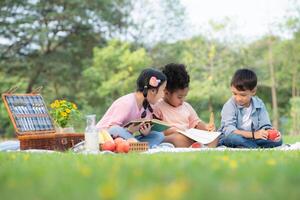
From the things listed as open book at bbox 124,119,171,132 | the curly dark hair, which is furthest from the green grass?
the curly dark hair

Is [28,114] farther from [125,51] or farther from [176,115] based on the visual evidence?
[125,51]

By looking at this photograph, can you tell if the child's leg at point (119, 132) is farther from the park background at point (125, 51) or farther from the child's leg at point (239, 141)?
the park background at point (125, 51)

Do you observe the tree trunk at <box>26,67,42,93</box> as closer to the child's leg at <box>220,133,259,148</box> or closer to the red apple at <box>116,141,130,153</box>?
the child's leg at <box>220,133,259,148</box>

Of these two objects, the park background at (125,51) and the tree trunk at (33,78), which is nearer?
the park background at (125,51)

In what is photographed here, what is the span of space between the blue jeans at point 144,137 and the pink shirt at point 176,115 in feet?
1.40

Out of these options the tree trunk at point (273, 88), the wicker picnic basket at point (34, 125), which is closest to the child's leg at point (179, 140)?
the wicker picnic basket at point (34, 125)

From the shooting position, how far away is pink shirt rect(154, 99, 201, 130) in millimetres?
6797

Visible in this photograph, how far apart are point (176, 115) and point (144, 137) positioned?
2.07 feet

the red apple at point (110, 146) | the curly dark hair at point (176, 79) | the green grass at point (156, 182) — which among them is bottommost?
the red apple at point (110, 146)

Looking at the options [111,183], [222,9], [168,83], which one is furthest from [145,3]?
[111,183]

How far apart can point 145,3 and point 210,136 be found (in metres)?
18.6

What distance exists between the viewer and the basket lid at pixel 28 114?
6.41 meters

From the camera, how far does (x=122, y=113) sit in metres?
6.16

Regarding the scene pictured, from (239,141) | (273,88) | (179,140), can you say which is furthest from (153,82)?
(273,88)
